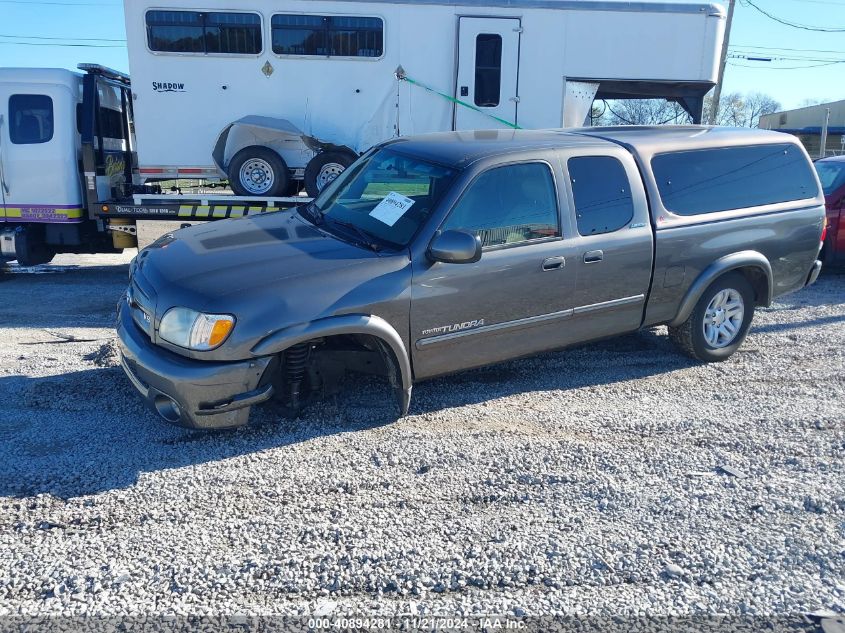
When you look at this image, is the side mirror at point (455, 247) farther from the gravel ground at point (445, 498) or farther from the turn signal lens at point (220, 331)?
the turn signal lens at point (220, 331)

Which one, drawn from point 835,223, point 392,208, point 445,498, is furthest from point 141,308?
point 835,223

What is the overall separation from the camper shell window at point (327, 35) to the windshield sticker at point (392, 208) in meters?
5.03

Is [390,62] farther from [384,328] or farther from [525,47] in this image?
[384,328]

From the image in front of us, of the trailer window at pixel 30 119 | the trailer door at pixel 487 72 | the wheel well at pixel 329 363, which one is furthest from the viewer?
the trailer door at pixel 487 72

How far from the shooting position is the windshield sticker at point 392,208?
15.2ft

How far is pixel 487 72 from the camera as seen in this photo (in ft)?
30.8

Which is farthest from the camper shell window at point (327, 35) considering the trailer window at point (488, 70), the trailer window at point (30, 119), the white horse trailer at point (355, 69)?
the trailer window at point (30, 119)

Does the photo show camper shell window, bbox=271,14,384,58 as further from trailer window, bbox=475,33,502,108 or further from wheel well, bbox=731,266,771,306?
wheel well, bbox=731,266,771,306

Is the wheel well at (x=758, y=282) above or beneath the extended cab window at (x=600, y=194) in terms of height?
beneath

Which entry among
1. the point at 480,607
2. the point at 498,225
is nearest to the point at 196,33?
the point at 498,225

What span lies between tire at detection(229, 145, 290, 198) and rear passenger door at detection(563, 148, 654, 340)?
5.13m

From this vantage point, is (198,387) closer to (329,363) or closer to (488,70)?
(329,363)

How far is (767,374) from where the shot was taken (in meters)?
5.68

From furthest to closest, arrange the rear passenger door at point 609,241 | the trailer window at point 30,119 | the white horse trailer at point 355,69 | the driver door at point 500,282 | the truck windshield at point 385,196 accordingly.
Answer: the white horse trailer at point 355,69 < the trailer window at point 30,119 < the rear passenger door at point 609,241 < the truck windshield at point 385,196 < the driver door at point 500,282
